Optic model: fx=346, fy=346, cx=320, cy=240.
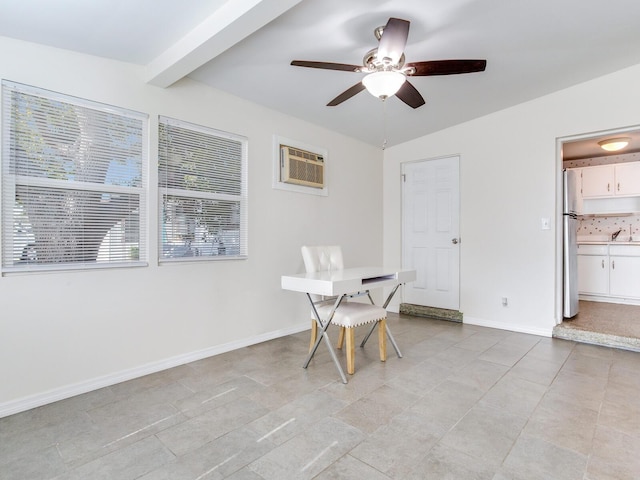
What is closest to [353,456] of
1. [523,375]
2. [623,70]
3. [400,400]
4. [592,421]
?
[400,400]

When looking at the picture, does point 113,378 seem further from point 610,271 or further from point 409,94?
point 610,271

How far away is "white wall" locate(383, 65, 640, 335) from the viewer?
11.7 feet

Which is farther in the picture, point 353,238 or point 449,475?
point 353,238

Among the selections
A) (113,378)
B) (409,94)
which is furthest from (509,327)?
(113,378)

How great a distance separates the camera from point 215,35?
6.82ft

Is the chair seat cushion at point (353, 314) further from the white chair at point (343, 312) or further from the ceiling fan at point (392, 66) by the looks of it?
the ceiling fan at point (392, 66)

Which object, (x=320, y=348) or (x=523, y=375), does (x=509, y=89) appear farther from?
(x=320, y=348)

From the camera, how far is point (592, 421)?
2010 millimetres

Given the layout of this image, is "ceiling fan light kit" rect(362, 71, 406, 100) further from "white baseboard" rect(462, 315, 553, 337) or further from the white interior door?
"white baseboard" rect(462, 315, 553, 337)

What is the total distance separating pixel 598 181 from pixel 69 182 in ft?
21.8

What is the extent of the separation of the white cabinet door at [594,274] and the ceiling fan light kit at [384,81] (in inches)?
196

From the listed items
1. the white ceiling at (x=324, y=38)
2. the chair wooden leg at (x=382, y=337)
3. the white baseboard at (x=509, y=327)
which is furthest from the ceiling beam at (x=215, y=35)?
the white baseboard at (x=509, y=327)

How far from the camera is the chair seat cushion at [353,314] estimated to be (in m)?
2.68

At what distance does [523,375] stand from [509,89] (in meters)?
2.77
